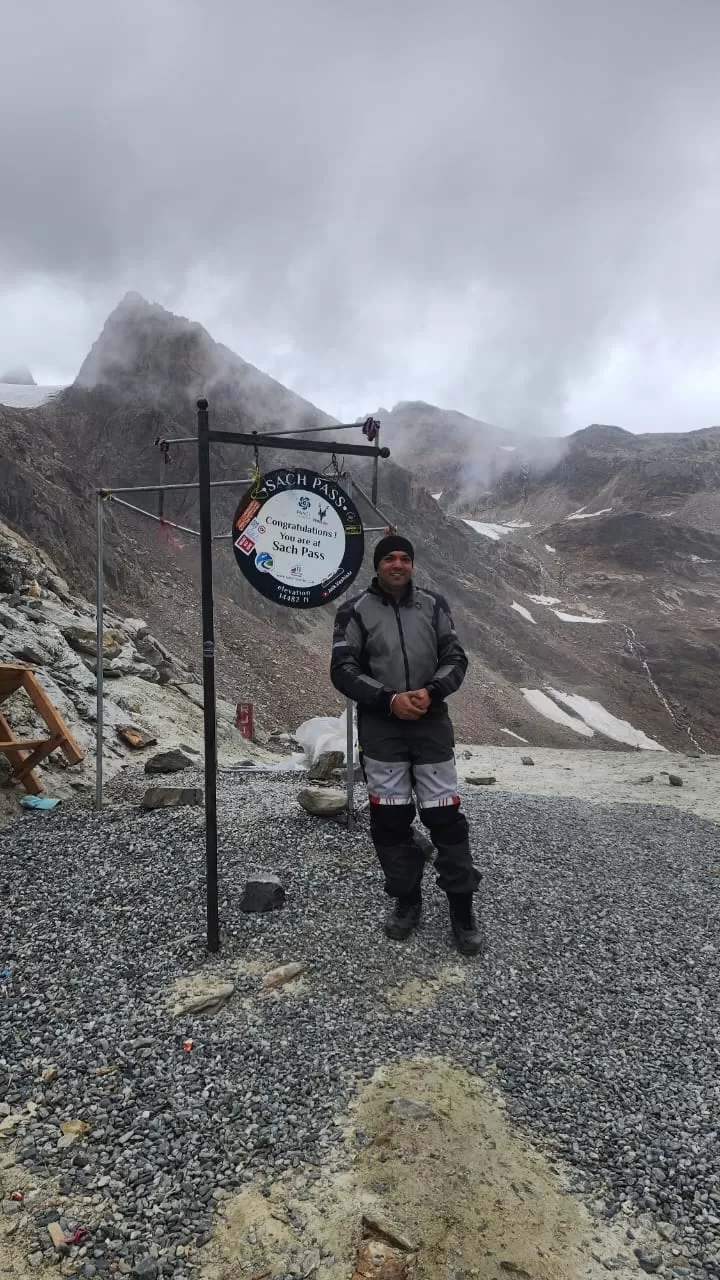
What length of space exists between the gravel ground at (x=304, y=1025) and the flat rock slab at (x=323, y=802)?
428 millimetres

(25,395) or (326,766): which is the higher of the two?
(25,395)

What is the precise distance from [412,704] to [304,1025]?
1.94 m

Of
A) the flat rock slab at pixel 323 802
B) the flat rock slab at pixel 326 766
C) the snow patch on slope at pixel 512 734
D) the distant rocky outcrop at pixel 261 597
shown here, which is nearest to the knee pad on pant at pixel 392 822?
the flat rock slab at pixel 323 802

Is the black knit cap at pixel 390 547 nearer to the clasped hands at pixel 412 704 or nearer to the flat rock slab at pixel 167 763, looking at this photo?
the clasped hands at pixel 412 704

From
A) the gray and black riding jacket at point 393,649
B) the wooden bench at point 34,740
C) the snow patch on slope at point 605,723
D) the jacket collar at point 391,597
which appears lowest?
the snow patch on slope at point 605,723

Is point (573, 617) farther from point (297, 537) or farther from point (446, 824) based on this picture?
point (446, 824)

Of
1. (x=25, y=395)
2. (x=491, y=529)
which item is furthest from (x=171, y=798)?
(x=491, y=529)

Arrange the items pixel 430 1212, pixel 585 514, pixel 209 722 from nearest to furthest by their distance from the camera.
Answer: pixel 430 1212, pixel 209 722, pixel 585 514

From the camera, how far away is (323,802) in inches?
271

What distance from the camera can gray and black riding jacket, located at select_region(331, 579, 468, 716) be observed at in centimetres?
455

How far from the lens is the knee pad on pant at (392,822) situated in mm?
4598

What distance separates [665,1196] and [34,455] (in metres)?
41.8

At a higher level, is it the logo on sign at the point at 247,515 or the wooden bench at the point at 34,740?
the logo on sign at the point at 247,515

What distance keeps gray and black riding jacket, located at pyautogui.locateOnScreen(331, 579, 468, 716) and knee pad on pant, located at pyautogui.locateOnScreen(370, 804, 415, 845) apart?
2.15 feet
